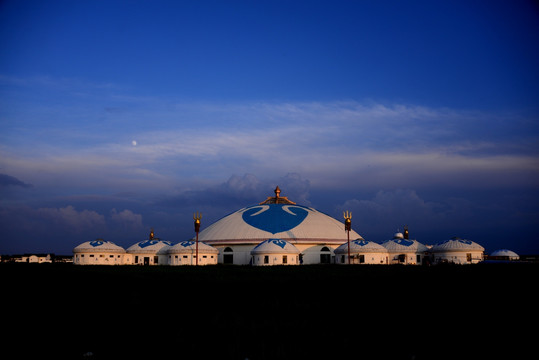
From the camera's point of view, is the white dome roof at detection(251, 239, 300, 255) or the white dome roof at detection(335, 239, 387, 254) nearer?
the white dome roof at detection(251, 239, 300, 255)

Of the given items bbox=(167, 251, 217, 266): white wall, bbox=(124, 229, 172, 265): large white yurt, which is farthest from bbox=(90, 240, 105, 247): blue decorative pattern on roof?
bbox=(167, 251, 217, 266): white wall

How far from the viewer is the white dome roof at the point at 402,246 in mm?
69062

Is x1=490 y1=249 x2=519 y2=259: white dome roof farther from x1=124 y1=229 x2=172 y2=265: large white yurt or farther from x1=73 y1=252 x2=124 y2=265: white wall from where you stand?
x1=73 y1=252 x2=124 y2=265: white wall

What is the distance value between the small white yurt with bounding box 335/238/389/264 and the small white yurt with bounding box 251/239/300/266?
6257 millimetres

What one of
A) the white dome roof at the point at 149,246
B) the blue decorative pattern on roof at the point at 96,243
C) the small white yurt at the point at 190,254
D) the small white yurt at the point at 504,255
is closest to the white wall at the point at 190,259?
the small white yurt at the point at 190,254

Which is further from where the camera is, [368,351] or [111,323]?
[111,323]

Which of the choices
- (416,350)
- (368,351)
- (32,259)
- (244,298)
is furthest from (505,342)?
(32,259)

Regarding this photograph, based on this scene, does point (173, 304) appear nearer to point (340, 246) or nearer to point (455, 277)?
point (455, 277)

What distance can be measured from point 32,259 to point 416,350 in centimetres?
8672

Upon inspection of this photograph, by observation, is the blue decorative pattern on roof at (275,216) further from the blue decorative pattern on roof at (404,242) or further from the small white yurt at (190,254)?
the blue decorative pattern on roof at (404,242)

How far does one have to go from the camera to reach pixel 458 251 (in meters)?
67.4

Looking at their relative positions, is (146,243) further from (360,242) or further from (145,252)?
(360,242)

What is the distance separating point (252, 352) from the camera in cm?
1210

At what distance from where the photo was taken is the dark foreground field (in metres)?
12.2
